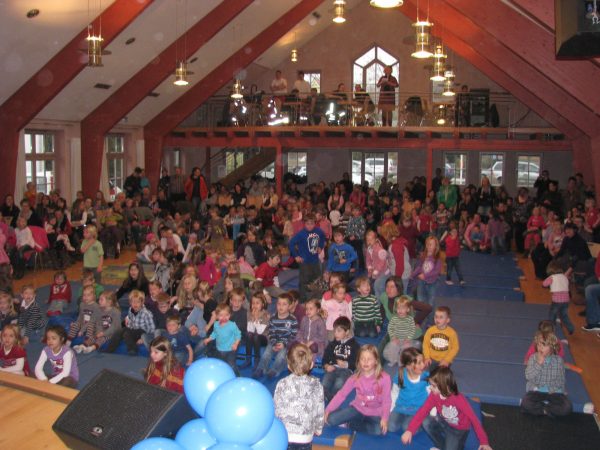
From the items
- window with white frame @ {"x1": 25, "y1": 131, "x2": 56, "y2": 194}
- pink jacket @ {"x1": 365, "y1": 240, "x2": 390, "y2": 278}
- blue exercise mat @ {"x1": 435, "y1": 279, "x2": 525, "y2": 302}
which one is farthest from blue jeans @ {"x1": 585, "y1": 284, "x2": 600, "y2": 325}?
window with white frame @ {"x1": 25, "y1": 131, "x2": 56, "y2": 194}

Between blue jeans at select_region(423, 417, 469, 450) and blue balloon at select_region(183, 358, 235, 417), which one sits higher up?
blue balloon at select_region(183, 358, 235, 417)

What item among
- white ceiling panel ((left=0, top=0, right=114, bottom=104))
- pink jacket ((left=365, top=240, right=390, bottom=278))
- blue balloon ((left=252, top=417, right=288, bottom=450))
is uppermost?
white ceiling panel ((left=0, top=0, right=114, bottom=104))

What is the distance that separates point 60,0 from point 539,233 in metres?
10.7

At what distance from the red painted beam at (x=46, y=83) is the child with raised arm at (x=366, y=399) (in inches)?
367

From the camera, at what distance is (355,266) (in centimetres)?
1349

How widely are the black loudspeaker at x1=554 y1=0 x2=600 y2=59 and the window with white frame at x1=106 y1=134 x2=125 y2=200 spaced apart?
15.5 m

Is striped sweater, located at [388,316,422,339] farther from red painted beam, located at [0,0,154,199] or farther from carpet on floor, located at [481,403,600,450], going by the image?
red painted beam, located at [0,0,154,199]

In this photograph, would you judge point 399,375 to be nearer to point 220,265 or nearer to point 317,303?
point 317,303

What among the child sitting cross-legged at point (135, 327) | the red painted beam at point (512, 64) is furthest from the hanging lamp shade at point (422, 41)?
the red painted beam at point (512, 64)

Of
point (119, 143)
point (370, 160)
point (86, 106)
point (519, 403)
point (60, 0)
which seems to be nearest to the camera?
point (519, 403)

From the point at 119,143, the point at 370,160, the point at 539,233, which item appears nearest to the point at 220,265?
the point at 539,233

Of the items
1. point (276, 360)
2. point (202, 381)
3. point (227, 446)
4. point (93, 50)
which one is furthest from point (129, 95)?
point (227, 446)

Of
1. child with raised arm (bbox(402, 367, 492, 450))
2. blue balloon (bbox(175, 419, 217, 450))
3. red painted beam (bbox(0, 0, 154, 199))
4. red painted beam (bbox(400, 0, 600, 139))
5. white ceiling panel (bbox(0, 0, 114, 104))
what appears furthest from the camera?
red painted beam (bbox(400, 0, 600, 139))

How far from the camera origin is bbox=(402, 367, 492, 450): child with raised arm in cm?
598
